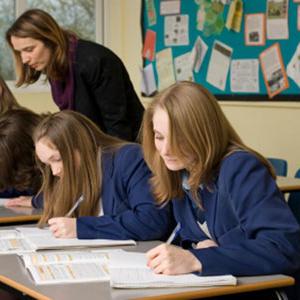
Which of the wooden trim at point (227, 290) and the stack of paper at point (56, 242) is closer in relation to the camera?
the wooden trim at point (227, 290)

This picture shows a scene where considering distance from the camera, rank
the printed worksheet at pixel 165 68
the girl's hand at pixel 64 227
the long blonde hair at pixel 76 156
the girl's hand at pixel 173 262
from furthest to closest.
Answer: the printed worksheet at pixel 165 68 → the long blonde hair at pixel 76 156 → the girl's hand at pixel 64 227 → the girl's hand at pixel 173 262

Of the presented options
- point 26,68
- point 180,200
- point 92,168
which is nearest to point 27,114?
point 26,68

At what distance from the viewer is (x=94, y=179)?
2.81 m

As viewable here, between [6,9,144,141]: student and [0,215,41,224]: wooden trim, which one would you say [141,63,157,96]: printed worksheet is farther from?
[0,215,41,224]: wooden trim

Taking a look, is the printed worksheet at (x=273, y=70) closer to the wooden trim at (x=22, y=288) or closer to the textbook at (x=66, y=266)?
the textbook at (x=66, y=266)

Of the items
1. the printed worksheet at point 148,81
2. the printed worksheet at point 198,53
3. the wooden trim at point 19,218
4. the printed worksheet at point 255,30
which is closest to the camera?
the wooden trim at point 19,218

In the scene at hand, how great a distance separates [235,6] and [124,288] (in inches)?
134

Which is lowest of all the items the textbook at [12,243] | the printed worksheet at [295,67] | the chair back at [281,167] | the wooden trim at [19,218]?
the chair back at [281,167]

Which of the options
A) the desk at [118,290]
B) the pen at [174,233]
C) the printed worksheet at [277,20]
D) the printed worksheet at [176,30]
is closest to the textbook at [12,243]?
the desk at [118,290]

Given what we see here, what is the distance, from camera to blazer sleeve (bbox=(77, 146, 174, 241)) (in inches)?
104

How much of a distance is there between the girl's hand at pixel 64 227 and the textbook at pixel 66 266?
9.3 inches

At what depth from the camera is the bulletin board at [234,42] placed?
4613 millimetres

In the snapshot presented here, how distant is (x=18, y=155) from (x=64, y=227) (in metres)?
0.88

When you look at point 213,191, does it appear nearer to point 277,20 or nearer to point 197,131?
point 197,131
